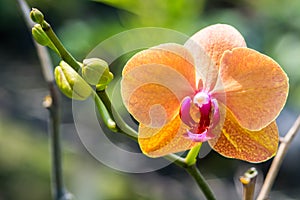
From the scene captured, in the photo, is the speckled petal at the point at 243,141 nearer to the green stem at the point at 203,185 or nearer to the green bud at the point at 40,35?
the green stem at the point at 203,185

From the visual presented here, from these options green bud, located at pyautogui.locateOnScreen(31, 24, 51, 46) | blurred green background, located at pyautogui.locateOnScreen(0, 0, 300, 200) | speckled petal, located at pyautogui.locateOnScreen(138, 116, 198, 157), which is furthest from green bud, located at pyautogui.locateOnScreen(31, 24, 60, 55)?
blurred green background, located at pyautogui.locateOnScreen(0, 0, 300, 200)

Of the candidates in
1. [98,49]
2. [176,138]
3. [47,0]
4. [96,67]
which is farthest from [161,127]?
[47,0]

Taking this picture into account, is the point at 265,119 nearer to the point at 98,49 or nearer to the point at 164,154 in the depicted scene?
the point at 164,154

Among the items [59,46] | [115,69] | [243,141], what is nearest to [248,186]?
[243,141]

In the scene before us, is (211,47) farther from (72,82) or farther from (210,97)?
(72,82)

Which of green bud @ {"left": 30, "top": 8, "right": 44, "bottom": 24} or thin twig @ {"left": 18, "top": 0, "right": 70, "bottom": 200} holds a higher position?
green bud @ {"left": 30, "top": 8, "right": 44, "bottom": 24}

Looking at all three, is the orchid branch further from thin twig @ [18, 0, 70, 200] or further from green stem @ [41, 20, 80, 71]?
thin twig @ [18, 0, 70, 200]
